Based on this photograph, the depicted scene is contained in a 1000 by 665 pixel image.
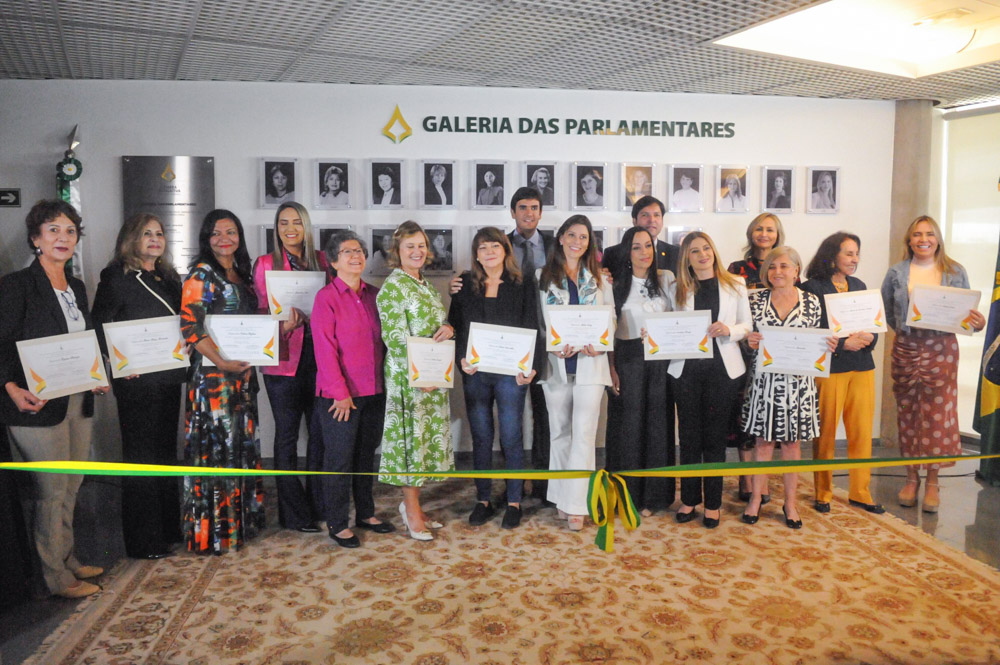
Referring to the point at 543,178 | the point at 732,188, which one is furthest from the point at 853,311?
the point at 543,178

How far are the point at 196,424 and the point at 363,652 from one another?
1603 millimetres

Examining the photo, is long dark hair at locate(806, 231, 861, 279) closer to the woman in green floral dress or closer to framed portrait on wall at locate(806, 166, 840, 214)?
framed portrait on wall at locate(806, 166, 840, 214)

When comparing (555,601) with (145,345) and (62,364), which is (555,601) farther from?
(62,364)

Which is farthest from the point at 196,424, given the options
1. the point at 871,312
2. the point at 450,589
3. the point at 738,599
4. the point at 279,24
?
the point at 871,312

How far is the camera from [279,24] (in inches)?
157

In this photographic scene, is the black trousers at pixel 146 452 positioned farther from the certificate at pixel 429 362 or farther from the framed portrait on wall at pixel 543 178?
the framed portrait on wall at pixel 543 178

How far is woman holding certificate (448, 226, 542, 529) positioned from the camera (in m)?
4.00

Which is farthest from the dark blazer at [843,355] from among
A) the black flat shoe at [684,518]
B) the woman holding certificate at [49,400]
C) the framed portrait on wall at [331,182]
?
the woman holding certificate at [49,400]

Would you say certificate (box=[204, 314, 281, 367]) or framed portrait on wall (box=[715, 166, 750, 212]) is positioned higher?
framed portrait on wall (box=[715, 166, 750, 212])

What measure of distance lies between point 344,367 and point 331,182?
6.69 feet

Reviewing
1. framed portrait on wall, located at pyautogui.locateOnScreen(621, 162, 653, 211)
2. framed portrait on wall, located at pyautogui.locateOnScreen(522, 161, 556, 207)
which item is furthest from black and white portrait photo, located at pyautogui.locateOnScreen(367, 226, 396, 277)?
framed portrait on wall, located at pyautogui.locateOnScreen(621, 162, 653, 211)

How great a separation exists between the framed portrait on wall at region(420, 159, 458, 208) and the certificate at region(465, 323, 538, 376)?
1.85m

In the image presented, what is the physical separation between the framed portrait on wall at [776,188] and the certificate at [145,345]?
454 cm

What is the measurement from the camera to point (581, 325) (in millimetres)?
3904
